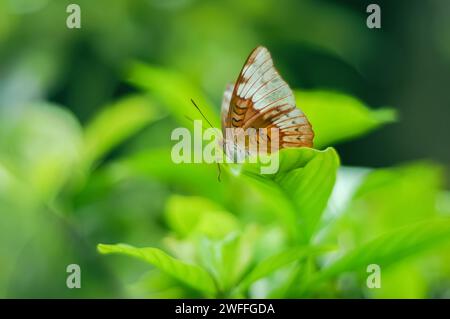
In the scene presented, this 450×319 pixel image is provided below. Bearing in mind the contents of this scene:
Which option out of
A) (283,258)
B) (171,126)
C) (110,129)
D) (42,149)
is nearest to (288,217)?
(283,258)

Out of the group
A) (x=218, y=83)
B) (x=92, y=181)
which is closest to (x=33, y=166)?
(x=92, y=181)

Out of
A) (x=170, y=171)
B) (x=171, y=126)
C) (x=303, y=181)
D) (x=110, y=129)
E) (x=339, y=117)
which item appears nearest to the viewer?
(x=303, y=181)

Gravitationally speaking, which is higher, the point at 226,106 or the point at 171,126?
the point at 171,126

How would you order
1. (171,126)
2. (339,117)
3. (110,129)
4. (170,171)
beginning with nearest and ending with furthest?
(339,117) < (170,171) < (110,129) < (171,126)

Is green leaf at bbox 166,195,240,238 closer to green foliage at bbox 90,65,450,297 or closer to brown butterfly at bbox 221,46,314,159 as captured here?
green foliage at bbox 90,65,450,297

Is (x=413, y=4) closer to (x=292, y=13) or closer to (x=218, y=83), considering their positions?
(x=292, y=13)

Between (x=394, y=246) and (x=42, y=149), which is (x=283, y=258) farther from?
(x=42, y=149)
